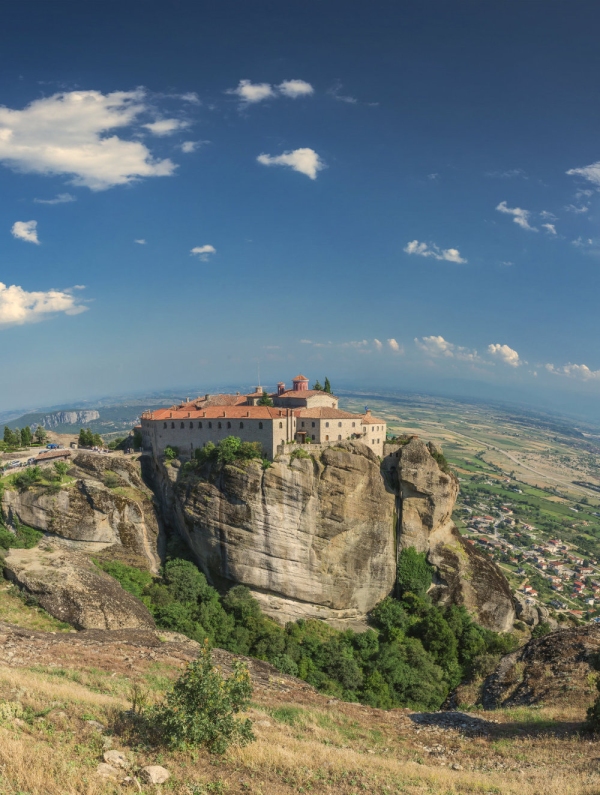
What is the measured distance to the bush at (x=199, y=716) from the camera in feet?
40.4

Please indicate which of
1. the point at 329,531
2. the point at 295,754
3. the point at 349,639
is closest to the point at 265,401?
the point at 329,531

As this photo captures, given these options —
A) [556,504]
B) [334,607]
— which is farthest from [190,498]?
[556,504]

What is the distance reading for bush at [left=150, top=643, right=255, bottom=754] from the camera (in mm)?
12320

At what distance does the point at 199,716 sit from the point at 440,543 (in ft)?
124

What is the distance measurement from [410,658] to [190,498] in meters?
22.6

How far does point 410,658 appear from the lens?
3825cm

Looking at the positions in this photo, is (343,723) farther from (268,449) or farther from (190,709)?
(268,449)

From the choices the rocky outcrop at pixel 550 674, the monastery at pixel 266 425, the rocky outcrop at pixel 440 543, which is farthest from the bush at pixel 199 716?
the rocky outcrop at pixel 440 543

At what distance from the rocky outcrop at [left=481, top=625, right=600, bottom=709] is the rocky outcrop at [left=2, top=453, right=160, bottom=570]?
2886 cm

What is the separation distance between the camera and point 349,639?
133ft

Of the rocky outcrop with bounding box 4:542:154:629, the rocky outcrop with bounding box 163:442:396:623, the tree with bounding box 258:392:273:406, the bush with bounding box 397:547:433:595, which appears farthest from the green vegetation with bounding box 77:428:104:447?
the bush with bounding box 397:547:433:595

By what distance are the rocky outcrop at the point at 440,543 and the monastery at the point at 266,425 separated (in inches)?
182

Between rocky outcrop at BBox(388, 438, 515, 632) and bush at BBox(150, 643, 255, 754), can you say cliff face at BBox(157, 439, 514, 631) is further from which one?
bush at BBox(150, 643, 255, 754)

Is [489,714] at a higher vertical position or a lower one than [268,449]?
lower
